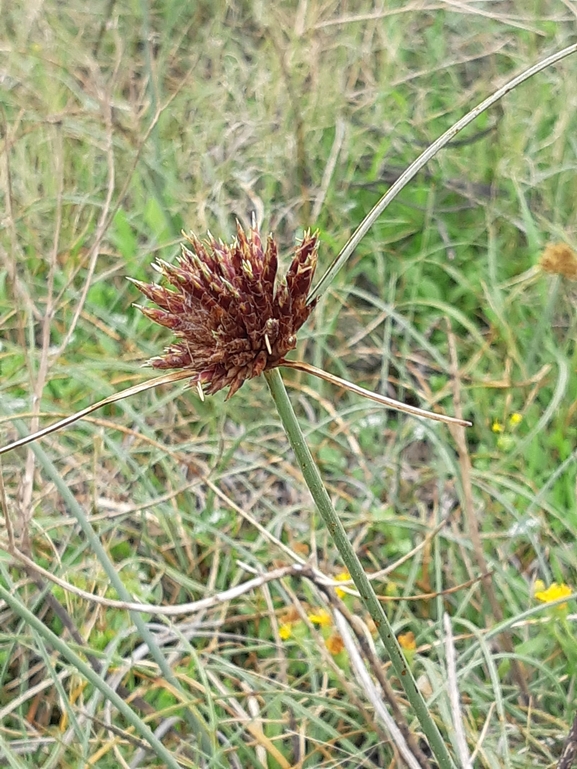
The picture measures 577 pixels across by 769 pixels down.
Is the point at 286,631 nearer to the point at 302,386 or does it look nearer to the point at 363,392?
the point at 302,386

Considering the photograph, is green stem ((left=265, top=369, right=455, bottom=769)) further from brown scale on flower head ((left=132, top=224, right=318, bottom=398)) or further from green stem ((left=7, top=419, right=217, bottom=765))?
green stem ((left=7, top=419, right=217, bottom=765))

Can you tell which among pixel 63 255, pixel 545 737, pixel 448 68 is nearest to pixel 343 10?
pixel 448 68

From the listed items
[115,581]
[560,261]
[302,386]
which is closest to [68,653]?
[115,581]

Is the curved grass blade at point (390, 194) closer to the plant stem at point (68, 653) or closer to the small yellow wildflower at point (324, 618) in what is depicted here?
the plant stem at point (68, 653)

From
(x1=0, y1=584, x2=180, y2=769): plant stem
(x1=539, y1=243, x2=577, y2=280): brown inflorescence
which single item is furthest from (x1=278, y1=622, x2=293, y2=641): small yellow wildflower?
(x1=539, y1=243, x2=577, y2=280): brown inflorescence

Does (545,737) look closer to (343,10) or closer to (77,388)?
(77,388)

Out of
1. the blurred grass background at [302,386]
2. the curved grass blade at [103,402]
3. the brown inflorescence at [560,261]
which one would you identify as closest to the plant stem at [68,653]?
the blurred grass background at [302,386]
